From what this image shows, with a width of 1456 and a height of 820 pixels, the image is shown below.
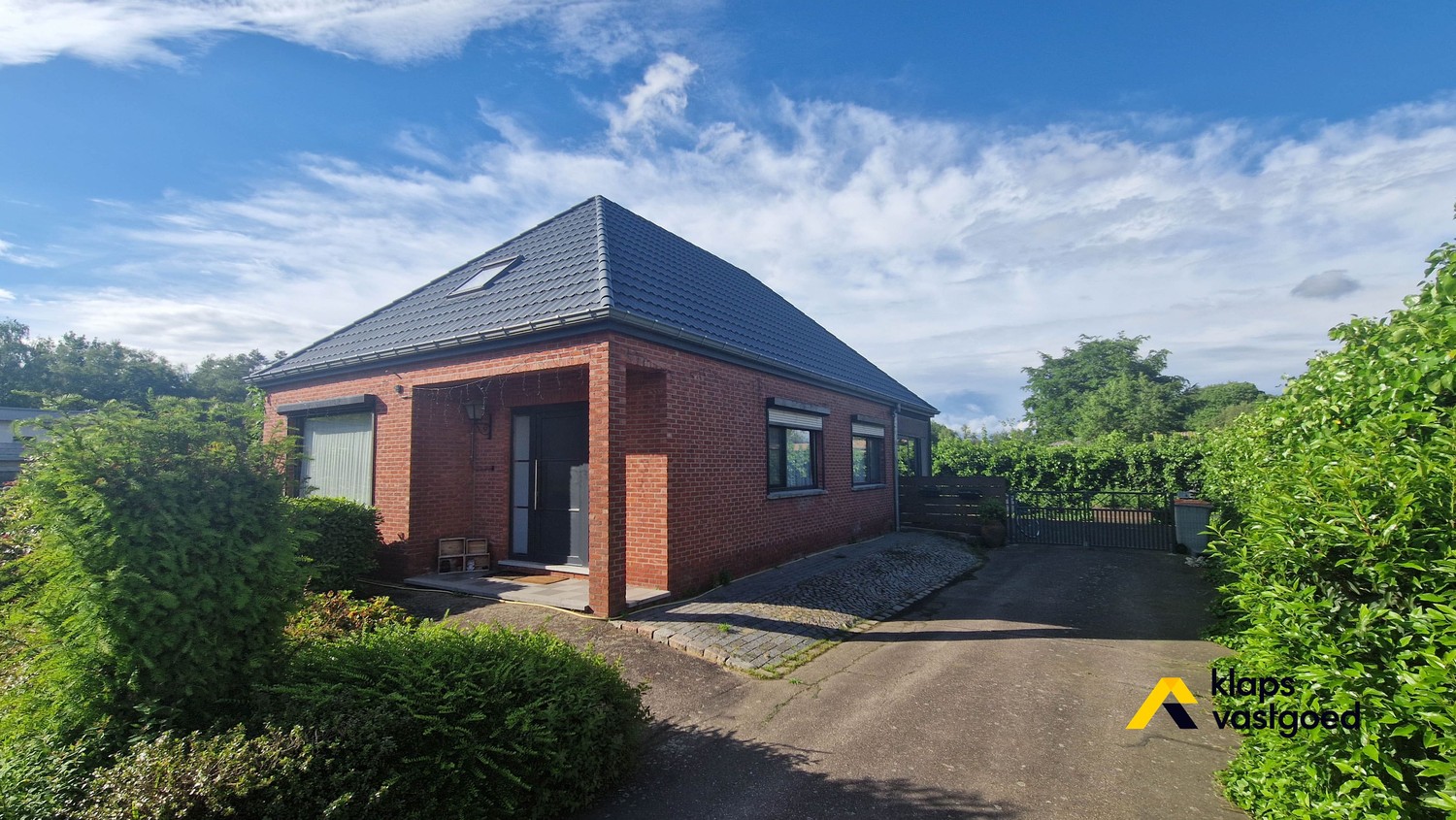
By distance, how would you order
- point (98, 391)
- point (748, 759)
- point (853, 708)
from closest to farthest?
1. point (748, 759)
2. point (853, 708)
3. point (98, 391)

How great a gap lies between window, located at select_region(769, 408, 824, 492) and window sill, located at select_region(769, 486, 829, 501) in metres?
0.09

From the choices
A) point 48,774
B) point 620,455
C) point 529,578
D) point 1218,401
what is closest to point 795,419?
point 620,455

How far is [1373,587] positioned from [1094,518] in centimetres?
1391

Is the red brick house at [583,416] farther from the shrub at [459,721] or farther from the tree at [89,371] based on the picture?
the tree at [89,371]

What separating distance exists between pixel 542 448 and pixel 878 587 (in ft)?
19.3

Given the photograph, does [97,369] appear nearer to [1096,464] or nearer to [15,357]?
[15,357]

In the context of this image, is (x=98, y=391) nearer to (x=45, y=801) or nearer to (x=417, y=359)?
(x=417, y=359)

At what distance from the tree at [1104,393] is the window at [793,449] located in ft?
97.3

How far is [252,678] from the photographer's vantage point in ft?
11.2

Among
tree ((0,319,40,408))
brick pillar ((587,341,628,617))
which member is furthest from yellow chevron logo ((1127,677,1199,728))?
tree ((0,319,40,408))

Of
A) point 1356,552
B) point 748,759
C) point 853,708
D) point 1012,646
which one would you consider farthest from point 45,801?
point 1012,646

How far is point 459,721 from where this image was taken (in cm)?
339

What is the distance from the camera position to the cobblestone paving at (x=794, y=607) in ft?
21.7

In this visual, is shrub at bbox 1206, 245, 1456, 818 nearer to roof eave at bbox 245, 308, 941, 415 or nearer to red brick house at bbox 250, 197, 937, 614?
red brick house at bbox 250, 197, 937, 614
